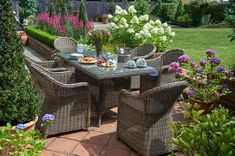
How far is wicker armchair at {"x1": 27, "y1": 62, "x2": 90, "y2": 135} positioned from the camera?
403 centimetres

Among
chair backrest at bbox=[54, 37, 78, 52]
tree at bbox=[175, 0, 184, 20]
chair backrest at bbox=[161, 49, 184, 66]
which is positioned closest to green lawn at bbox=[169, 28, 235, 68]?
chair backrest at bbox=[161, 49, 184, 66]

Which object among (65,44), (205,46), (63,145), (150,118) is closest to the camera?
(150,118)

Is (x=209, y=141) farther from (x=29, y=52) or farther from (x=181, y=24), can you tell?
(x=181, y=24)

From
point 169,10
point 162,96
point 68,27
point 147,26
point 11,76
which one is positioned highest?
point 169,10

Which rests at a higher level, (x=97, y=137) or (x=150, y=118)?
(x=150, y=118)

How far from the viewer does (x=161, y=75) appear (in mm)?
5250

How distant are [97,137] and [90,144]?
9.1 inches

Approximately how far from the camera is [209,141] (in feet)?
7.52

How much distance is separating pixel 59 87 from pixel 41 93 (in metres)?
0.57

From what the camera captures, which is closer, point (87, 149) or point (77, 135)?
point (87, 149)

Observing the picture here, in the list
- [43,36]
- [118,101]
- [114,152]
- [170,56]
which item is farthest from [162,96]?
[43,36]

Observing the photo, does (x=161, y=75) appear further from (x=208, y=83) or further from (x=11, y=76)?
(x=11, y=76)

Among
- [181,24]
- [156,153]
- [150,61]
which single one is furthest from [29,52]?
[181,24]

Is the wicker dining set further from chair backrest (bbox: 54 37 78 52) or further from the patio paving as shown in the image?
chair backrest (bbox: 54 37 78 52)
